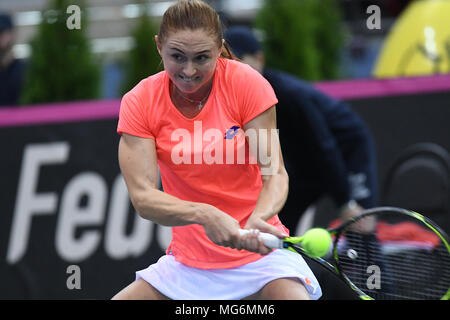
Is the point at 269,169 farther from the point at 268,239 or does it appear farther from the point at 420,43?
the point at 420,43

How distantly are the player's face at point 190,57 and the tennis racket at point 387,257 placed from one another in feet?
1.79

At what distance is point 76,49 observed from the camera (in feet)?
22.5

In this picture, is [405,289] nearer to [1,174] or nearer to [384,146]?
[384,146]

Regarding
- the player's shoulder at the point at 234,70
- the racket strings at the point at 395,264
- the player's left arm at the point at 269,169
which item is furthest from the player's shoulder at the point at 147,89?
the racket strings at the point at 395,264

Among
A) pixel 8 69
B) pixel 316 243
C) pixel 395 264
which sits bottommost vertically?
pixel 395 264

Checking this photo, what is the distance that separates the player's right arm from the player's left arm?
4.2 inches

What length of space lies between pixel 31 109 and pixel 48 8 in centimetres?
118

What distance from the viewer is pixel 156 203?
3.04 m

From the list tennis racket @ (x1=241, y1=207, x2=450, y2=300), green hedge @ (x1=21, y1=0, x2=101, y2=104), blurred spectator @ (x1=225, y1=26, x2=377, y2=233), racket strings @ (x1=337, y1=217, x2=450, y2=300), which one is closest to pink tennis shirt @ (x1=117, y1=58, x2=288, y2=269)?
tennis racket @ (x1=241, y1=207, x2=450, y2=300)

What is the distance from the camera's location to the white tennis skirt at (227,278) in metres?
3.11

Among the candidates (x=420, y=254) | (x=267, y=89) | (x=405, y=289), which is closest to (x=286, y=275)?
(x=267, y=89)

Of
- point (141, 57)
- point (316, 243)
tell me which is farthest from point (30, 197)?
point (316, 243)

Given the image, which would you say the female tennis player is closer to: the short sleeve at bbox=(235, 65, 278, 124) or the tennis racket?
the short sleeve at bbox=(235, 65, 278, 124)

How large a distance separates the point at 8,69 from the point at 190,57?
4.16 meters
